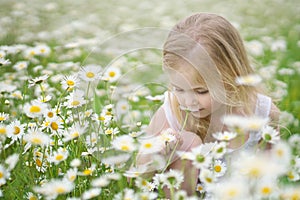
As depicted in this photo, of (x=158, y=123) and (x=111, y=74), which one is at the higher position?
(x=111, y=74)

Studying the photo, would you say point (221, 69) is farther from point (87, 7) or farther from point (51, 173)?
point (87, 7)

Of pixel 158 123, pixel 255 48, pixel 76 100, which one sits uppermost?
pixel 76 100

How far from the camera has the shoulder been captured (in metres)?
1.16

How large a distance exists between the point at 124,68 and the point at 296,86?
595mm

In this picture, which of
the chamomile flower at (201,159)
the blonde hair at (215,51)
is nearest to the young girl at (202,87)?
the blonde hair at (215,51)

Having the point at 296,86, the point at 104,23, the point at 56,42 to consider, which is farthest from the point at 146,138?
the point at 104,23

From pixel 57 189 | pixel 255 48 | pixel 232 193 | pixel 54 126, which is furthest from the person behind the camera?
pixel 255 48

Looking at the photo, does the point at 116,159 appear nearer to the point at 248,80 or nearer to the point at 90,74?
the point at 90,74

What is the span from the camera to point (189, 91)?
1088 mm

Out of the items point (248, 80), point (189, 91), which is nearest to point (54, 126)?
point (189, 91)

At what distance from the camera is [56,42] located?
7.16ft

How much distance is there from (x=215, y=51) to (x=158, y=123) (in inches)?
8.1

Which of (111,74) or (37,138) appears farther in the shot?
(111,74)

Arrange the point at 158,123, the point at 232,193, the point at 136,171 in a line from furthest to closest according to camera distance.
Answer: the point at 158,123 → the point at 136,171 → the point at 232,193
